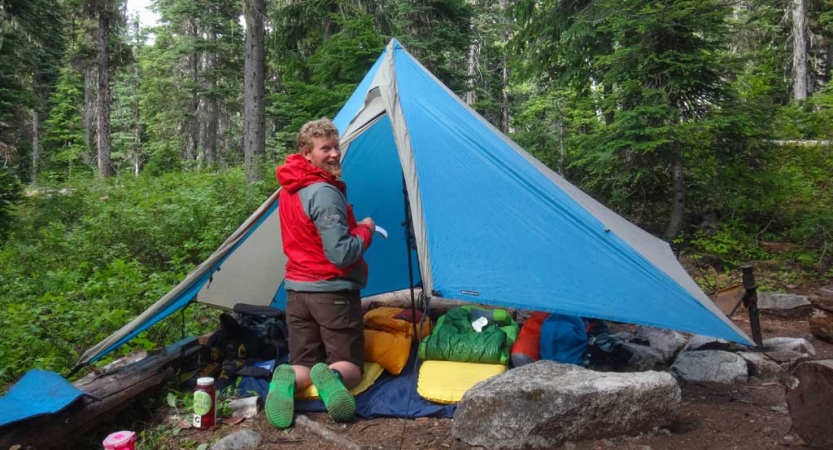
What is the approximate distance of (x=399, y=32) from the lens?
11.3 meters

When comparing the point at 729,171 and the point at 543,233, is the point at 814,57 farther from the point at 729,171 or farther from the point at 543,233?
the point at 543,233

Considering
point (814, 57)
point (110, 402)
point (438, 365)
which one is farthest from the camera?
point (814, 57)

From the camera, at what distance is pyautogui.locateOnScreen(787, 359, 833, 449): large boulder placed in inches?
95.3

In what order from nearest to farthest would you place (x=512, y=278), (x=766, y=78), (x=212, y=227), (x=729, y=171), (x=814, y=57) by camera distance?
(x=512, y=278) < (x=729, y=171) < (x=212, y=227) < (x=766, y=78) < (x=814, y=57)

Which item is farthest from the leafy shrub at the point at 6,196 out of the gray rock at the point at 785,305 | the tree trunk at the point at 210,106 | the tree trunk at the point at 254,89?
the gray rock at the point at 785,305

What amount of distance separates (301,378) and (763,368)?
10.5ft

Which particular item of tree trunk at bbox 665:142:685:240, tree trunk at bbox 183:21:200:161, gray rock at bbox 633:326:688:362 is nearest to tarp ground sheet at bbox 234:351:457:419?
gray rock at bbox 633:326:688:362

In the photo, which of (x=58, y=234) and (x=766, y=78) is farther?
(x=766, y=78)

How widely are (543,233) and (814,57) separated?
18.2 meters

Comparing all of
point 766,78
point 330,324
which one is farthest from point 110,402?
point 766,78

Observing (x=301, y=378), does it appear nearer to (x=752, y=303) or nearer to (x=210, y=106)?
(x=752, y=303)

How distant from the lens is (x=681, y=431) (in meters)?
2.90

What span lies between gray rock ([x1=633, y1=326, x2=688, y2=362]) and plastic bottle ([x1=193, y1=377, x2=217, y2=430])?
10.4 feet

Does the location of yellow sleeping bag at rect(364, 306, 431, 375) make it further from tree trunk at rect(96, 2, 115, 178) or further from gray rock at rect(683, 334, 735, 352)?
tree trunk at rect(96, 2, 115, 178)
